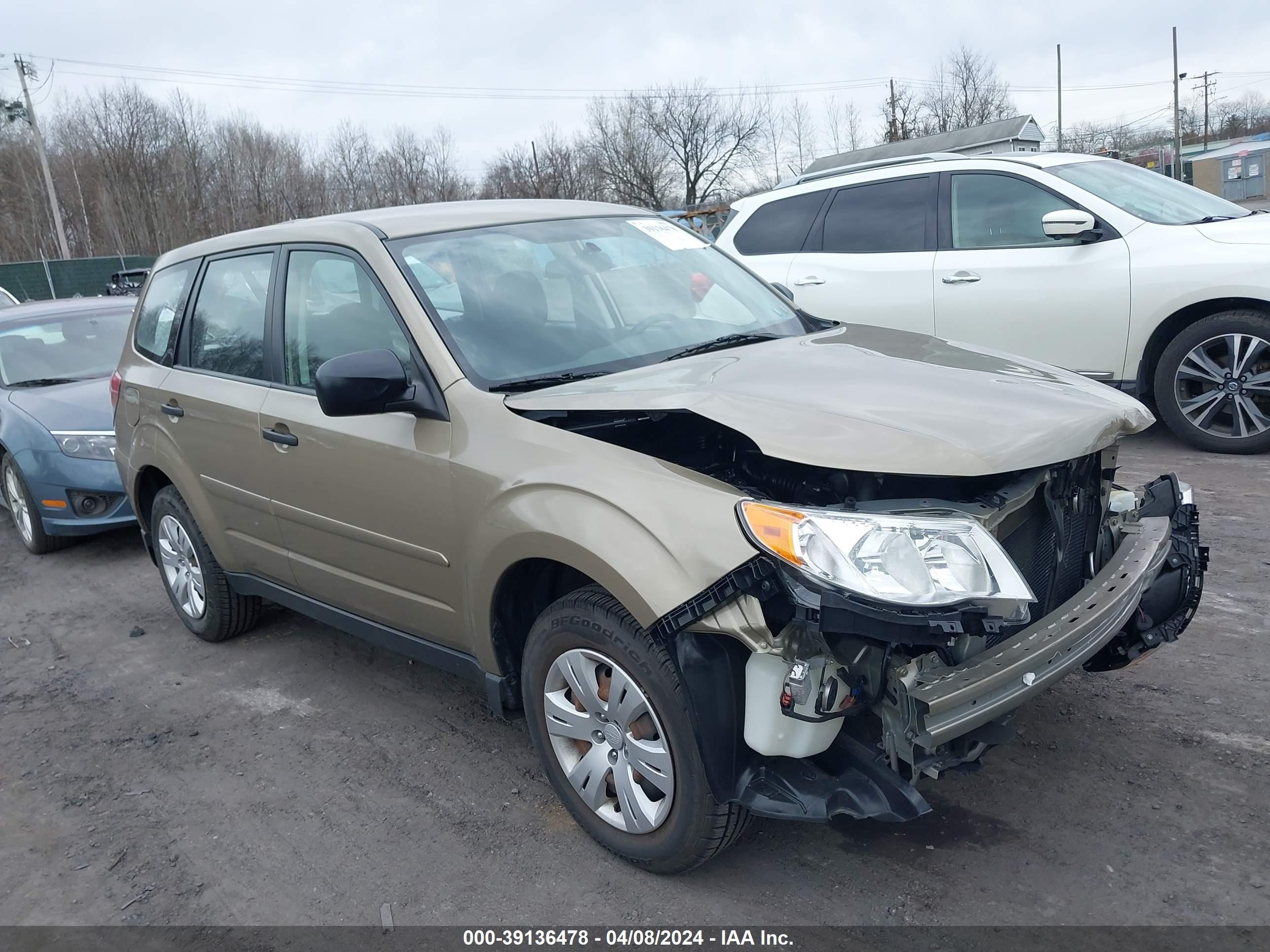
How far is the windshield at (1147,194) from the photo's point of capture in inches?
251

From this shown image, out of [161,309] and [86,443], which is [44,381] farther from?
[161,309]

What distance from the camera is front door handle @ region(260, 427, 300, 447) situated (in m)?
3.66

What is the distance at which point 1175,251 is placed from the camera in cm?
607

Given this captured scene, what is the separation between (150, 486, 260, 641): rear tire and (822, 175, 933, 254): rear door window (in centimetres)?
488

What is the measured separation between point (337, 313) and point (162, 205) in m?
54.6

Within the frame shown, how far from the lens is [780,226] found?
307 inches

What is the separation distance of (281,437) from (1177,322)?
17.7 feet

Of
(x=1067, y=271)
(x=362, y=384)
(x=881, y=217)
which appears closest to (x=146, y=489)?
(x=362, y=384)

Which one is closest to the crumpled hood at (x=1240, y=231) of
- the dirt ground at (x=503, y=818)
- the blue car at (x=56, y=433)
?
the dirt ground at (x=503, y=818)

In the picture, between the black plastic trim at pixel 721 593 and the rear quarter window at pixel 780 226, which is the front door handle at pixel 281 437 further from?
the rear quarter window at pixel 780 226

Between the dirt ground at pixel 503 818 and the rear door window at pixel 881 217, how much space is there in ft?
11.3

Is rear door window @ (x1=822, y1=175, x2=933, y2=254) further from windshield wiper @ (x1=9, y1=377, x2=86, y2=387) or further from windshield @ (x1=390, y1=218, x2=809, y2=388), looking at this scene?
windshield wiper @ (x1=9, y1=377, x2=86, y2=387)

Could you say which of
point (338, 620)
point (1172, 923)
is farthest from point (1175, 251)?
point (338, 620)

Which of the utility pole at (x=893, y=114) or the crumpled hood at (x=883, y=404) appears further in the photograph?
the utility pole at (x=893, y=114)
